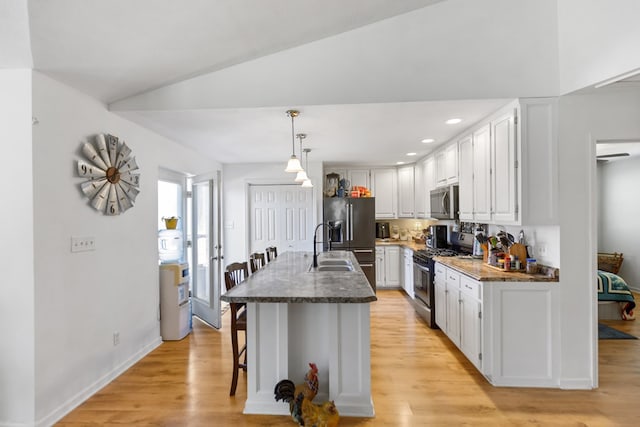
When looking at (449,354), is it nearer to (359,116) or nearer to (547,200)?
(547,200)

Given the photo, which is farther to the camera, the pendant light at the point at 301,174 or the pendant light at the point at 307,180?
the pendant light at the point at 307,180

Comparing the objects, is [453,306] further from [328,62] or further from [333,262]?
[328,62]

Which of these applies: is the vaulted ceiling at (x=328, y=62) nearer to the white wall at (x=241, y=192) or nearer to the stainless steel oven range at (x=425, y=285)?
the stainless steel oven range at (x=425, y=285)

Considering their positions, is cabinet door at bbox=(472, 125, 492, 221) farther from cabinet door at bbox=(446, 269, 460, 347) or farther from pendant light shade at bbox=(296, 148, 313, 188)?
pendant light shade at bbox=(296, 148, 313, 188)

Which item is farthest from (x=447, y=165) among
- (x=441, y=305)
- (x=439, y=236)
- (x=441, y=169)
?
(x=441, y=305)

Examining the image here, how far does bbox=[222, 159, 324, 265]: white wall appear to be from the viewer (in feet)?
18.2

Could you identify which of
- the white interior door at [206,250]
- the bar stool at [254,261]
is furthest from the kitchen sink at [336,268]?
the white interior door at [206,250]

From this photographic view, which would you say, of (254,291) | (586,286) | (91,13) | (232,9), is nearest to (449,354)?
(586,286)

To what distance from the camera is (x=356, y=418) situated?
7.13ft

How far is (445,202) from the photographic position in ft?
13.8

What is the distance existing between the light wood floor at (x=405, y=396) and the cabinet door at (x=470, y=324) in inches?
5.8

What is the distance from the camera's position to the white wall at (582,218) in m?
2.58

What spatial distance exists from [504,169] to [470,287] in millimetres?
1064

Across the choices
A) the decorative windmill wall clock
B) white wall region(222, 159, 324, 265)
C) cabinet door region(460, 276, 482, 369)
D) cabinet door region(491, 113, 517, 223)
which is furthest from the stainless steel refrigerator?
the decorative windmill wall clock
